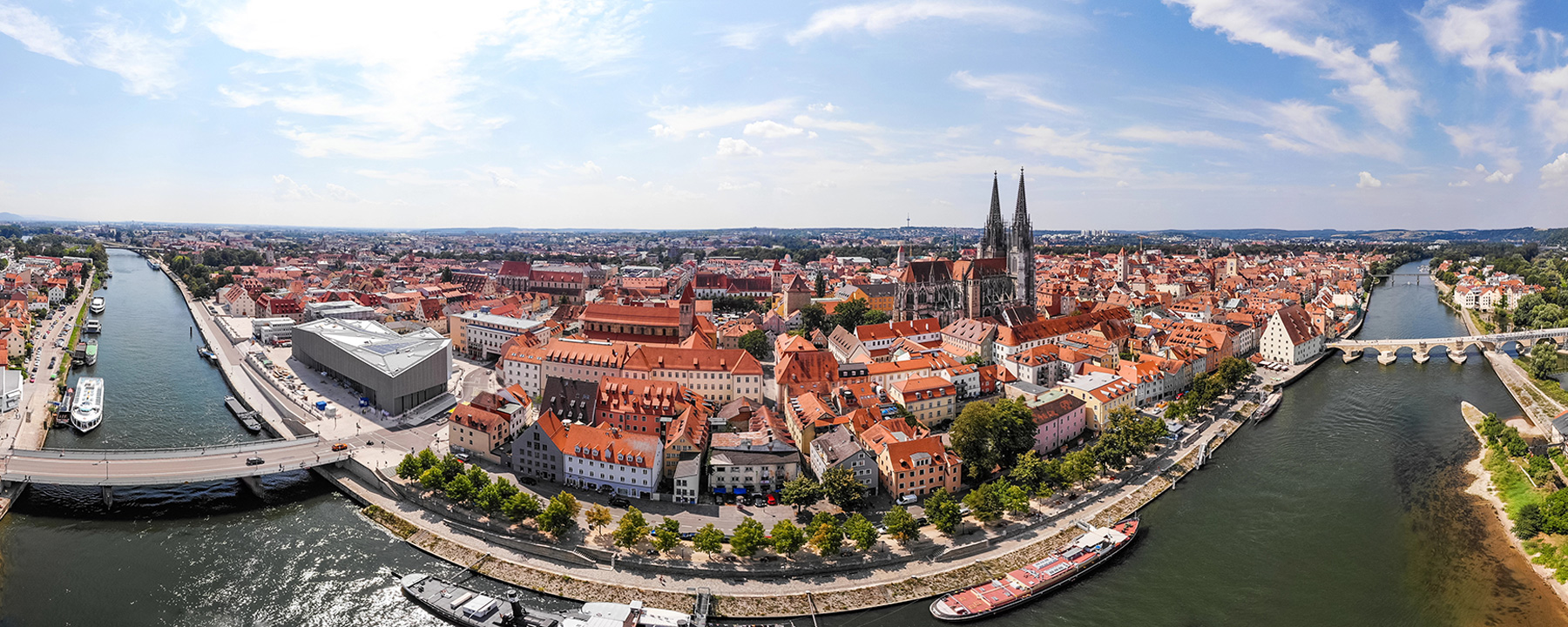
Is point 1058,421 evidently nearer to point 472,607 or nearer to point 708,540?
point 708,540

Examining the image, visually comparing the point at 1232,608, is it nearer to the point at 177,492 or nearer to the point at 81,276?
the point at 177,492

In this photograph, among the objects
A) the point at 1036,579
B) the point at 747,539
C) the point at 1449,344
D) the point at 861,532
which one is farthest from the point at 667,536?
the point at 1449,344

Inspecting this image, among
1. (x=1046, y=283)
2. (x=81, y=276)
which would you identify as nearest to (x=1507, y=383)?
(x=1046, y=283)

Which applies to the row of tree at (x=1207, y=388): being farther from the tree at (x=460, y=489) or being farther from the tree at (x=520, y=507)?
the tree at (x=460, y=489)

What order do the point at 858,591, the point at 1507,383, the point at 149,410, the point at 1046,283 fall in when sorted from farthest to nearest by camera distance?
the point at 1046,283
the point at 1507,383
the point at 149,410
the point at 858,591

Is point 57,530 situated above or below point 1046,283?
below

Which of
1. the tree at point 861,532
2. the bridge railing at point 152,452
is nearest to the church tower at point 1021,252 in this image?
the tree at point 861,532

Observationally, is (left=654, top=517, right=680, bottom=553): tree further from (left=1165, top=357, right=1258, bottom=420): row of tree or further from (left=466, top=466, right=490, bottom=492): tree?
(left=1165, top=357, right=1258, bottom=420): row of tree
